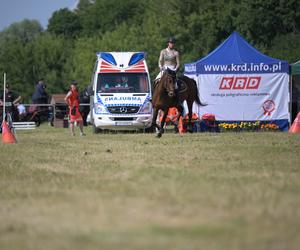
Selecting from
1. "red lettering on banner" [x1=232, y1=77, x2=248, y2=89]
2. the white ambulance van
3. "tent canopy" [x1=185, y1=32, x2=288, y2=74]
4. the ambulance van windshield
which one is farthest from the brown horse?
the ambulance van windshield

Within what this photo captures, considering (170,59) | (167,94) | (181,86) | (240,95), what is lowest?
(240,95)

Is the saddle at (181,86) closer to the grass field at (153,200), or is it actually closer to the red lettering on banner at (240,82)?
the red lettering on banner at (240,82)

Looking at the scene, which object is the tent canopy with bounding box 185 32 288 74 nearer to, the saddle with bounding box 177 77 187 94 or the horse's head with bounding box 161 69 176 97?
the saddle with bounding box 177 77 187 94

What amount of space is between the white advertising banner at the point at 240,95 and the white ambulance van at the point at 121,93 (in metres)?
1.98

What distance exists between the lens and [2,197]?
968 centimetres

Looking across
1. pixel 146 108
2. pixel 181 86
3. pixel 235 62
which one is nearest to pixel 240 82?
pixel 235 62

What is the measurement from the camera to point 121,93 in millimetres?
26812

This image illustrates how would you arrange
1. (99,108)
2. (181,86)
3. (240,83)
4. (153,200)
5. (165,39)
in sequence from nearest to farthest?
(153,200) < (181,86) < (99,108) < (240,83) < (165,39)

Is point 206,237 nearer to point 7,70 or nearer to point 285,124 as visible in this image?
point 285,124

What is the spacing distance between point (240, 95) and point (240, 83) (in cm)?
41

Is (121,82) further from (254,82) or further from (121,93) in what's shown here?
(254,82)

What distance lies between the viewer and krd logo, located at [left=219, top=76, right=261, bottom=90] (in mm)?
26875

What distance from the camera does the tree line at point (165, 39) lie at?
6550 cm

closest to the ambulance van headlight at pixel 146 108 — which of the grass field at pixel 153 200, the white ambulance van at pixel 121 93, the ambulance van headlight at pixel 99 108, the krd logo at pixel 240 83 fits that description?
the white ambulance van at pixel 121 93
